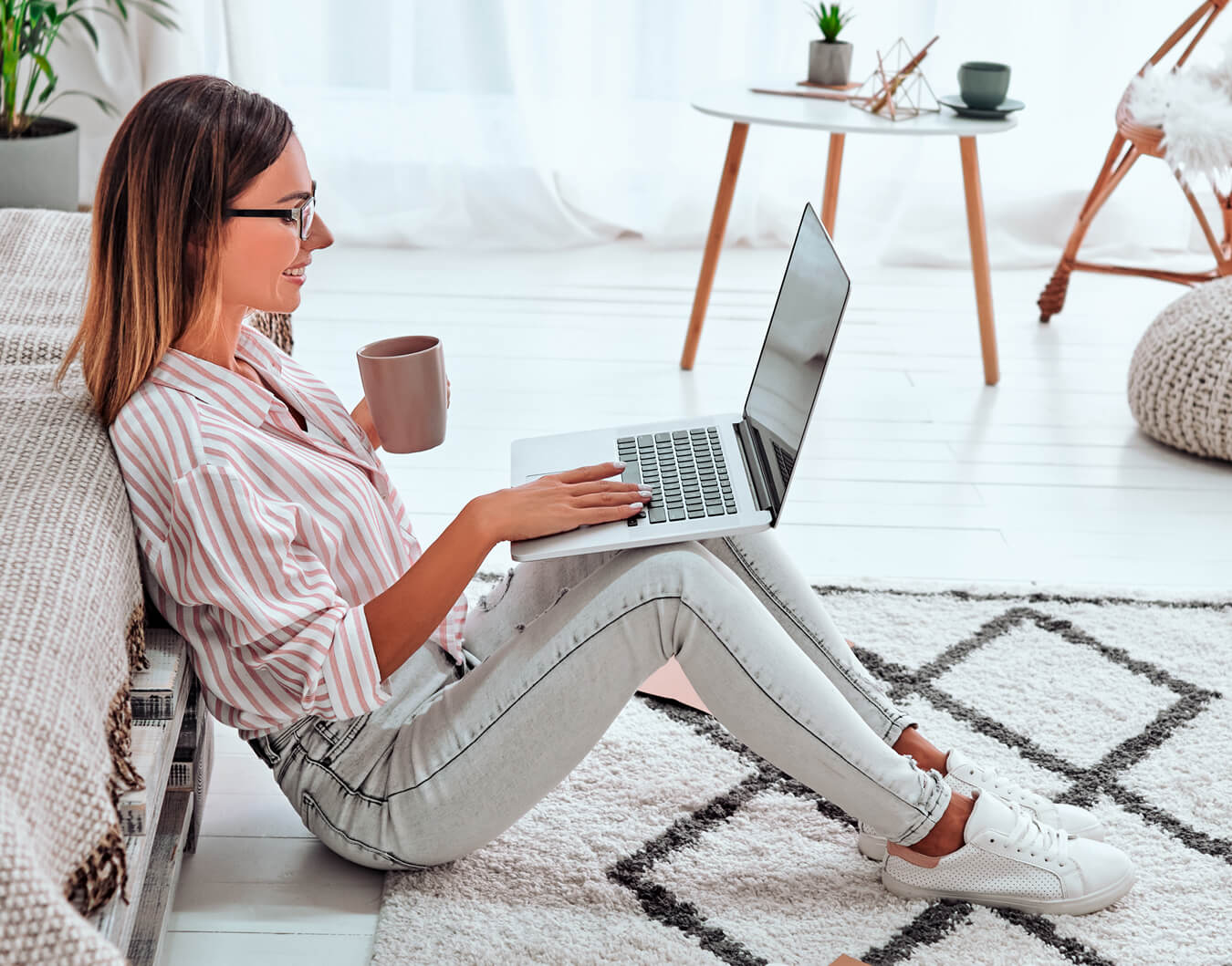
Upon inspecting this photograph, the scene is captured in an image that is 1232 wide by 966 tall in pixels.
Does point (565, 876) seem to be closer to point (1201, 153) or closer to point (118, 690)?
point (118, 690)

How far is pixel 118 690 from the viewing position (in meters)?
0.98

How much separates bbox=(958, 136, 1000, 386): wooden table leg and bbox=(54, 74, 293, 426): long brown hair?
1.86 meters

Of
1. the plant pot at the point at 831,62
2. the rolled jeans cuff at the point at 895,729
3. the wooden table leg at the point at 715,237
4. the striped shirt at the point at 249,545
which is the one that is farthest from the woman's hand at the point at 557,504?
the plant pot at the point at 831,62

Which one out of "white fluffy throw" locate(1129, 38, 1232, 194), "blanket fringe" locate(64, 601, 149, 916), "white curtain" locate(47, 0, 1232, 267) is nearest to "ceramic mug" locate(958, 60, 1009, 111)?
"white fluffy throw" locate(1129, 38, 1232, 194)

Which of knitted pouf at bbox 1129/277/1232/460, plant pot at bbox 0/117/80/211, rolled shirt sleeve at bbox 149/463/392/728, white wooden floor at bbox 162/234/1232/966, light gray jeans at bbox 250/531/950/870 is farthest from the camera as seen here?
plant pot at bbox 0/117/80/211

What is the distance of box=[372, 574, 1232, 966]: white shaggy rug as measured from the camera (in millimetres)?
1292

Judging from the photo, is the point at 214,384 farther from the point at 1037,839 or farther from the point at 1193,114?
the point at 1193,114

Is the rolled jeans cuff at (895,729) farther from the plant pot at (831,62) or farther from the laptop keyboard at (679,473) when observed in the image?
the plant pot at (831,62)

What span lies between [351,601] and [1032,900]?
2.36ft

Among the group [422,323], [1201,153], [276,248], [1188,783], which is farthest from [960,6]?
[276,248]

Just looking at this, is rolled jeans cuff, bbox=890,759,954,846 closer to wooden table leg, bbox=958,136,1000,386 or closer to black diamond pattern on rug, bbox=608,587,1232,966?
black diamond pattern on rug, bbox=608,587,1232,966

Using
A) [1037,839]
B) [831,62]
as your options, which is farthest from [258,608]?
[831,62]

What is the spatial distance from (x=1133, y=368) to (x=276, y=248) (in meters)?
1.88

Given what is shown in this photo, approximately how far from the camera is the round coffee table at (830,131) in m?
2.54
